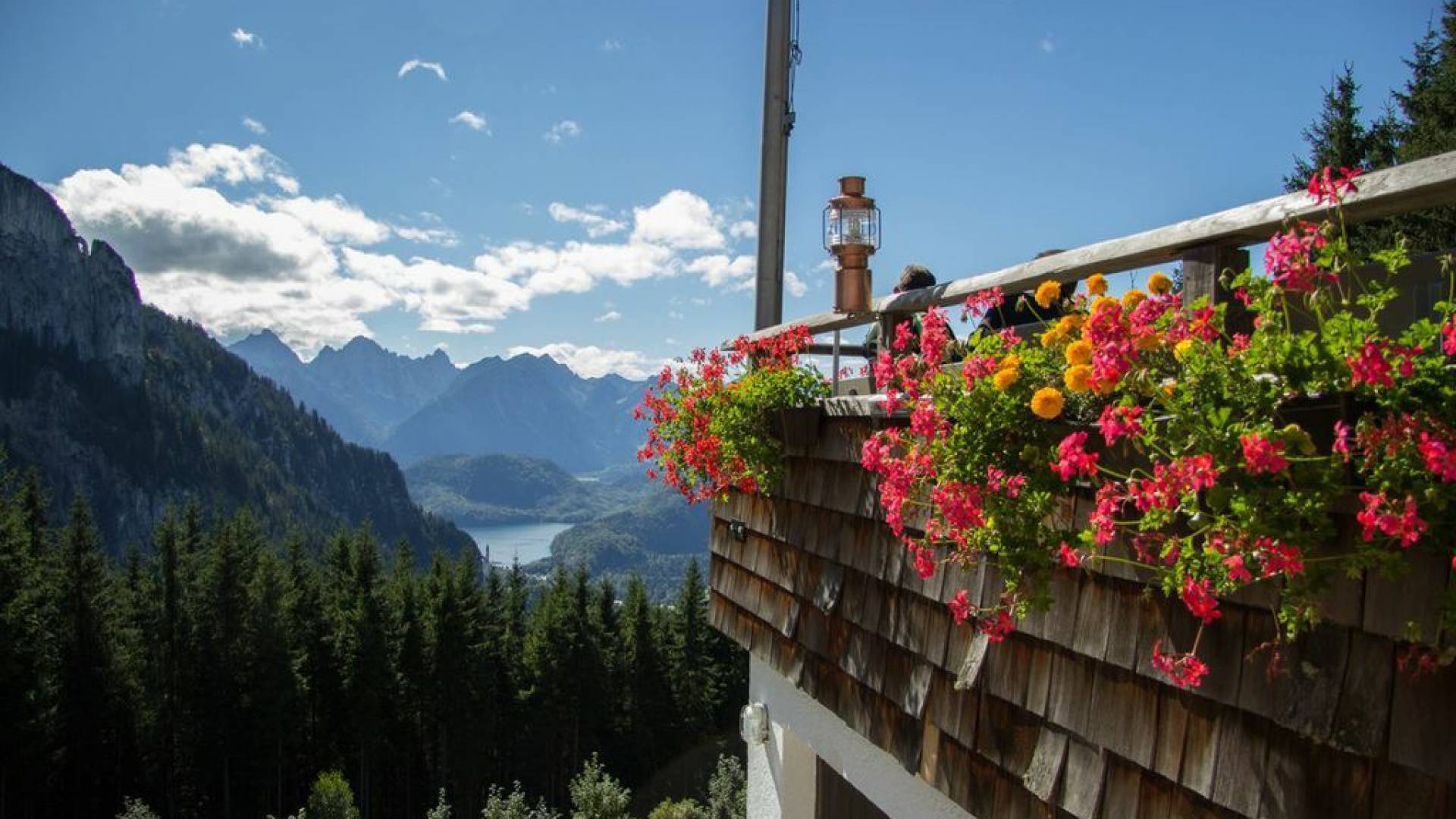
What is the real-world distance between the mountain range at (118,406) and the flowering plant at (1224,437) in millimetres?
102878

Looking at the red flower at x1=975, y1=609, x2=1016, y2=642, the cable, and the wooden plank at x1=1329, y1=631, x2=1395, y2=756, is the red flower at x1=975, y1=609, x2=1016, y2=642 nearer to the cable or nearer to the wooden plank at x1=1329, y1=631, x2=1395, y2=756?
the wooden plank at x1=1329, y1=631, x2=1395, y2=756

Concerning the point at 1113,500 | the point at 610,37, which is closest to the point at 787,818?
the point at 1113,500

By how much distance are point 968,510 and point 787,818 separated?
11.9ft

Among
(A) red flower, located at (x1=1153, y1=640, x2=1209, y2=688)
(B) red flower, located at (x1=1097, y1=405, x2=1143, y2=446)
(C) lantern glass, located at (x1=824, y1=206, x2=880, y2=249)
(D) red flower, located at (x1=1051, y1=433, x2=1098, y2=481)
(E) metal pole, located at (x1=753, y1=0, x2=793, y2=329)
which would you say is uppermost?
(E) metal pole, located at (x1=753, y1=0, x2=793, y2=329)

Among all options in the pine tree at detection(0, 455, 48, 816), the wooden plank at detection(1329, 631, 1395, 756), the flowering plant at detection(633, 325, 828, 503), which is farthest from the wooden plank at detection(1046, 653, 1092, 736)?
the pine tree at detection(0, 455, 48, 816)

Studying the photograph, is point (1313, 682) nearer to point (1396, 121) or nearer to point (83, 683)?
point (1396, 121)

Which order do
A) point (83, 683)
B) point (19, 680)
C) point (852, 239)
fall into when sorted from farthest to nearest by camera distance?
point (83, 683) → point (19, 680) → point (852, 239)

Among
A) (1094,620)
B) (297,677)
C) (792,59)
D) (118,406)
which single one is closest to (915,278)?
(792,59)

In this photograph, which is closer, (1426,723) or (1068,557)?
(1426,723)

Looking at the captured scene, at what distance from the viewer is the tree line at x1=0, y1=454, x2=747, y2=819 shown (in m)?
30.2

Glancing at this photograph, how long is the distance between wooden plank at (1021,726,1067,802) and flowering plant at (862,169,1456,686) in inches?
18.1

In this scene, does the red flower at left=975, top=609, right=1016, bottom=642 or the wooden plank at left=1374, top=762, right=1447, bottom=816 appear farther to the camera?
the red flower at left=975, top=609, right=1016, bottom=642

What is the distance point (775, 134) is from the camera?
5766 millimetres

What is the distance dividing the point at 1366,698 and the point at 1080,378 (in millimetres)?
747
